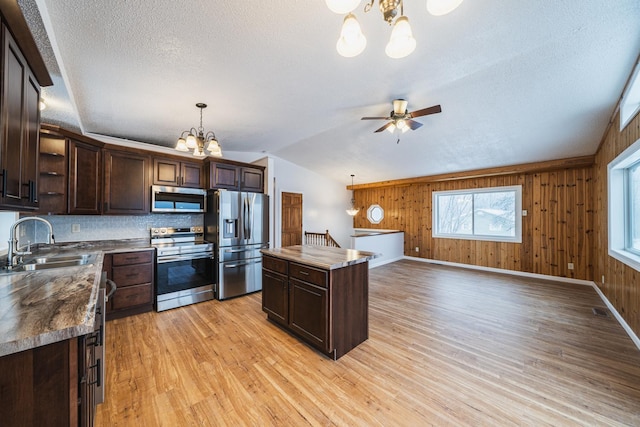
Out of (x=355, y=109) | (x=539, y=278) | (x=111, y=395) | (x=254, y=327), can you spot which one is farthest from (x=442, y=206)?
(x=111, y=395)

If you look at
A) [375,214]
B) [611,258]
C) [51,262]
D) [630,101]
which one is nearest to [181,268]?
[51,262]

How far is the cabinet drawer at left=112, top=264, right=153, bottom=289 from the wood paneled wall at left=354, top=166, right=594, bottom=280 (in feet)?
20.8

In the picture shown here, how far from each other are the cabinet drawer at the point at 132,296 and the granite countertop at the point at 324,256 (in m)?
1.79

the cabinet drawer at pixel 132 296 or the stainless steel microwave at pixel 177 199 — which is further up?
the stainless steel microwave at pixel 177 199

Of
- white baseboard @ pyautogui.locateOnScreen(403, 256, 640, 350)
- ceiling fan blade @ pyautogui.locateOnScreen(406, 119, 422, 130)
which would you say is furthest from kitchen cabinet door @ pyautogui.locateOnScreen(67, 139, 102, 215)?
white baseboard @ pyautogui.locateOnScreen(403, 256, 640, 350)

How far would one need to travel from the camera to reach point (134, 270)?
3160 millimetres

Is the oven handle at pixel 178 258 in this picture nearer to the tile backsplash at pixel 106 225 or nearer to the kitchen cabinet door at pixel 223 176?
the tile backsplash at pixel 106 225

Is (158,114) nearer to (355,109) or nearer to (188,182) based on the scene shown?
Answer: (188,182)

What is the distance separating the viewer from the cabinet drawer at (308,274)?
7.28 feet

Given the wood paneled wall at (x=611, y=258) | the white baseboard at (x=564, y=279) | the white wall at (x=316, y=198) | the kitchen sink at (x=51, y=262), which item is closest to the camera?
the kitchen sink at (x=51, y=262)

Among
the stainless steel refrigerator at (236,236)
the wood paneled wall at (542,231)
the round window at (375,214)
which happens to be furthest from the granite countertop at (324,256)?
the round window at (375,214)

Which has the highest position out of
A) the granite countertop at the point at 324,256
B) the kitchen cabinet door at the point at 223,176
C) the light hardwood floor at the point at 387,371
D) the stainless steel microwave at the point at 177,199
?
the kitchen cabinet door at the point at 223,176

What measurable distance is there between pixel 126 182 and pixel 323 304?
3.24 m

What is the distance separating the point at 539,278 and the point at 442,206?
8.25ft
